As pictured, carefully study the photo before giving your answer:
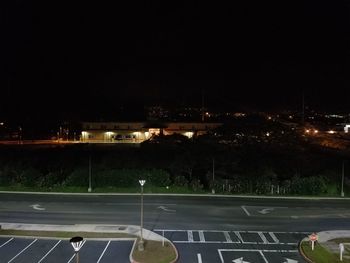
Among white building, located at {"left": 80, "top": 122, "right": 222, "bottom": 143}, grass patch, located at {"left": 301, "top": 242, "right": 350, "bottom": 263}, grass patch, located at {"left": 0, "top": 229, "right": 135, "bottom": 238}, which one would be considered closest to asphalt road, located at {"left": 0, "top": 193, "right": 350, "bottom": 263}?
grass patch, located at {"left": 301, "top": 242, "right": 350, "bottom": 263}

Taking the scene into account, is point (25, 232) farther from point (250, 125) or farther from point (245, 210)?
point (250, 125)

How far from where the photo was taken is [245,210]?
40.2m

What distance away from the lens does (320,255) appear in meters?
27.0

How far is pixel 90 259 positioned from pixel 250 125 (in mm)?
85423

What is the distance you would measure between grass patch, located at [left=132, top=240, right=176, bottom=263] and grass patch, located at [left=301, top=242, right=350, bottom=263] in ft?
28.0

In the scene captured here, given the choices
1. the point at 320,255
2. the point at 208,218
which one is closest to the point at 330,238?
the point at 320,255

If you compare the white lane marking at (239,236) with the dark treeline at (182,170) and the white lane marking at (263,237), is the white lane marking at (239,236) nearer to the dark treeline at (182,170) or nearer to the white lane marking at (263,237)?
the white lane marking at (263,237)

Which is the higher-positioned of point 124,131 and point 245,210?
point 124,131

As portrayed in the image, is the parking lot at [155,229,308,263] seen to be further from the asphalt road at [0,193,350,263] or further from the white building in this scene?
the white building

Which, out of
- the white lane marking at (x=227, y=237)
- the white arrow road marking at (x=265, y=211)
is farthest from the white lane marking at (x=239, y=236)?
the white arrow road marking at (x=265, y=211)

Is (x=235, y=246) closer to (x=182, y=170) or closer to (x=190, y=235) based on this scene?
(x=190, y=235)

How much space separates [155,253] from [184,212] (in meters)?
12.4

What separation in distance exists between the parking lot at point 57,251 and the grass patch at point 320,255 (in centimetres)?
1127

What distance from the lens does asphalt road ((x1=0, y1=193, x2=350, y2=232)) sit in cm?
3481
